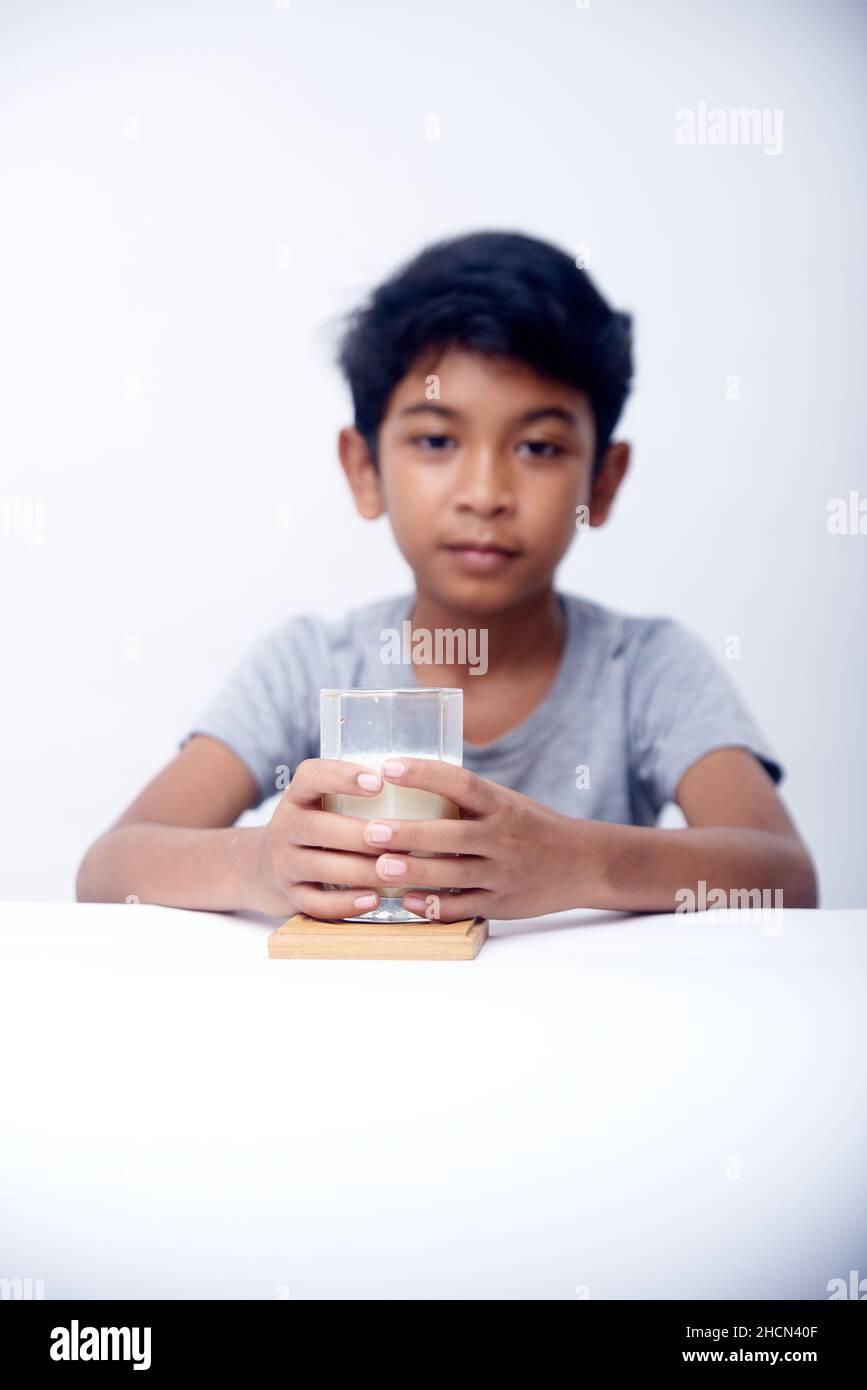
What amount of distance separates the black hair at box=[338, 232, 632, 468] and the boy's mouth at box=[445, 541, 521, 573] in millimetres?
210

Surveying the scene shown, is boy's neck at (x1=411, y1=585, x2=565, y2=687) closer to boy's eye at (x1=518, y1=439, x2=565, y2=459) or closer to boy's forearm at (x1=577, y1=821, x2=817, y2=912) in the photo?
boy's eye at (x1=518, y1=439, x2=565, y2=459)

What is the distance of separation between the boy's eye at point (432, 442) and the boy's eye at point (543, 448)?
0.30 ft

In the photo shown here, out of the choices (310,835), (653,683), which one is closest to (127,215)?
(653,683)

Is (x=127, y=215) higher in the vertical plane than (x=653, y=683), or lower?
higher

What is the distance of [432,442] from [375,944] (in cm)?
89

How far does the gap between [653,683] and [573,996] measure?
1.07 m

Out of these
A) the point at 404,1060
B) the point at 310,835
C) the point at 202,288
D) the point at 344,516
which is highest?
the point at 202,288

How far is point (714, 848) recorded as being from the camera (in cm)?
117

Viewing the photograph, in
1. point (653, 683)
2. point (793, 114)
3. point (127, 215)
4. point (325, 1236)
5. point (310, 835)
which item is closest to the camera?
point (325, 1236)

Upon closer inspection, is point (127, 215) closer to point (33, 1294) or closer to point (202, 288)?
point (202, 288)

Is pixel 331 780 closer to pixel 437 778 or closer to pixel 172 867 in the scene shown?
pixel 437 778

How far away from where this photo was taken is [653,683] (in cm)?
173

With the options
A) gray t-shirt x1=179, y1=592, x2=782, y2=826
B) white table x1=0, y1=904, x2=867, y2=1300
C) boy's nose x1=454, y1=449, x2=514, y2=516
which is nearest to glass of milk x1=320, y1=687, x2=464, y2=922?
white table x1=0, y1=904, x2=867, y2=1300

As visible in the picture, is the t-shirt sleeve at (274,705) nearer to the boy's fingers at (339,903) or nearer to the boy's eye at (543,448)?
the boy's eye at (543,448)
